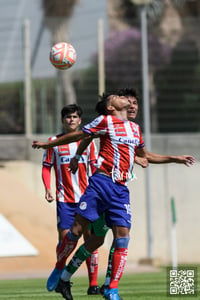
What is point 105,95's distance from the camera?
10.7 m

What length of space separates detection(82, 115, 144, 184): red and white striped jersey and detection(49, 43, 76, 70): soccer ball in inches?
110

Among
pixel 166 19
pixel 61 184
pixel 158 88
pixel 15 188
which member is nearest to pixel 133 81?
pixel 158 88

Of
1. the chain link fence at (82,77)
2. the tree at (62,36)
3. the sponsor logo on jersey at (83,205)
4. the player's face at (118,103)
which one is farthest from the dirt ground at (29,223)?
the player's face at (118,103)

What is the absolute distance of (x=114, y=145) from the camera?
33.3 ft

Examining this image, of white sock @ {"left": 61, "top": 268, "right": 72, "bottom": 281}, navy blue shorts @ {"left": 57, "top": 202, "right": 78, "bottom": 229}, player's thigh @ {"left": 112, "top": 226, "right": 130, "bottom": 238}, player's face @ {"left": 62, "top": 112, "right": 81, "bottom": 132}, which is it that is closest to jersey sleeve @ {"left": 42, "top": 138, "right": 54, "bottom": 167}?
player's face @ {"left": 62, "top": 112, "right": 81, "bottom": 132}

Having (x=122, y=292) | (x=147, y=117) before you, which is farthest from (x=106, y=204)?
(x=147, y=117)

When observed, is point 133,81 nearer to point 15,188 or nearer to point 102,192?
point 15,188

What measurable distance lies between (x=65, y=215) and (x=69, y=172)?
639 millimetres

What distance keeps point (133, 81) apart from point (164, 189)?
3.08m

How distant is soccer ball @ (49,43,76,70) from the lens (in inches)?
505

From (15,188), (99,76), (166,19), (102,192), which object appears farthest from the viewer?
(166,19)

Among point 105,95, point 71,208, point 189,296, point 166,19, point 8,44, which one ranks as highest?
point 166,19

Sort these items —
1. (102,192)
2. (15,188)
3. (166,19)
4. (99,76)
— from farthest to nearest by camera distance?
(166,19), (99,76), (15,188), (102,192)

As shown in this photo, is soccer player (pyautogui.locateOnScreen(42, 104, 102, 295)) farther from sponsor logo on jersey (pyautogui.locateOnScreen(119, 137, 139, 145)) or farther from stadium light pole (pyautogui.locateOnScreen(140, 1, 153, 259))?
stadium light pole (pyautogui.locateOnScreen(140, 1, 153, 259))
